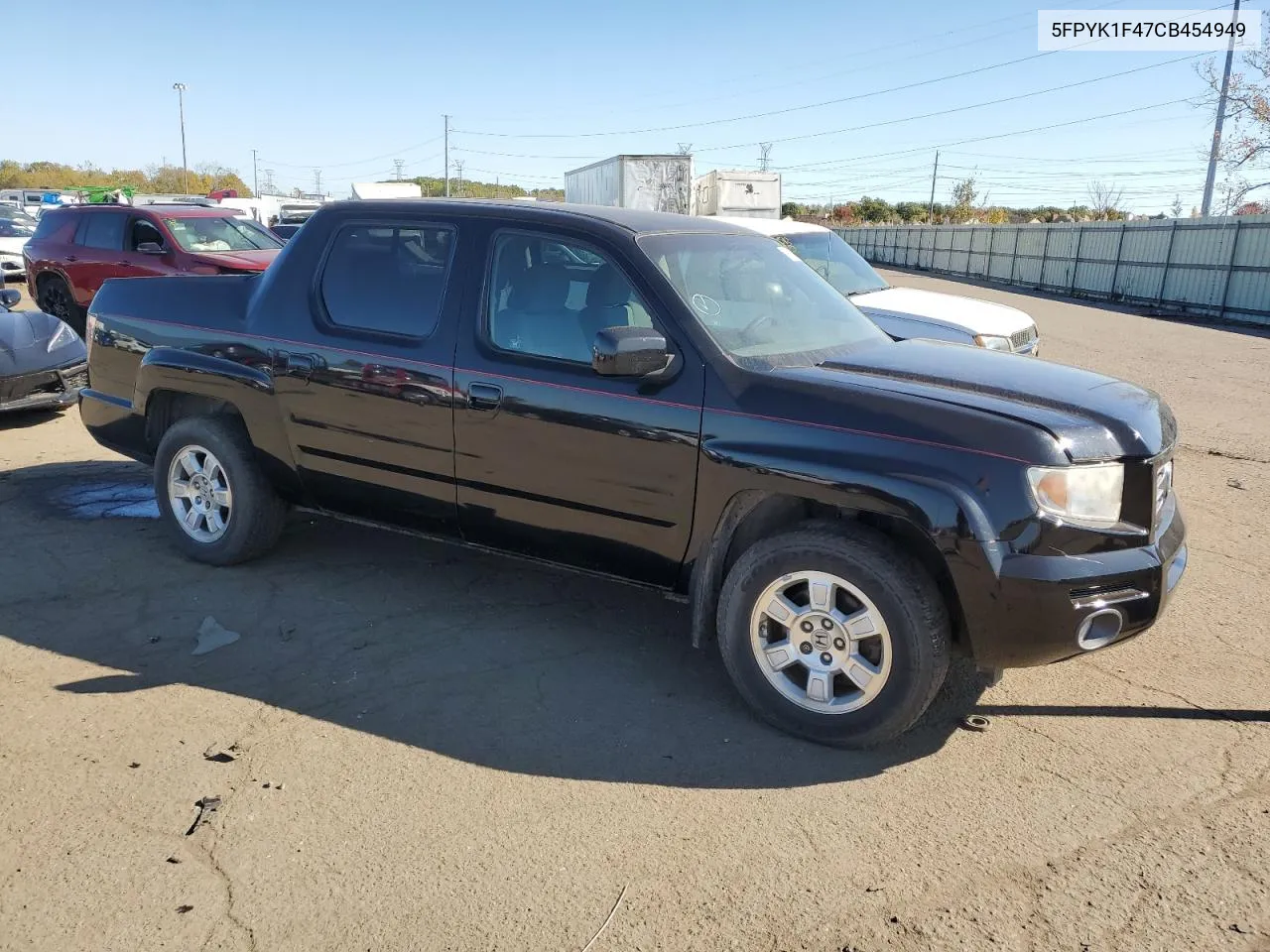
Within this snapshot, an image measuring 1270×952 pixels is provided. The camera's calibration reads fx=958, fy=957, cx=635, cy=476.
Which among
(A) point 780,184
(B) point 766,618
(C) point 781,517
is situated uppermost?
(A) point 780,184

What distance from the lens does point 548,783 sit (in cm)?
325

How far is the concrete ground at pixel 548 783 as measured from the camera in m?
2.63

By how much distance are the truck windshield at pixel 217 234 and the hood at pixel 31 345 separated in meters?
4.09

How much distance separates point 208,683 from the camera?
3859mm

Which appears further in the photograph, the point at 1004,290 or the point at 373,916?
the point at 1004,290

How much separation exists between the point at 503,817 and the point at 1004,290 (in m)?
33.2

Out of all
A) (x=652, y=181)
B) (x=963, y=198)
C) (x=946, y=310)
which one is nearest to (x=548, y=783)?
(x=946, y=310)

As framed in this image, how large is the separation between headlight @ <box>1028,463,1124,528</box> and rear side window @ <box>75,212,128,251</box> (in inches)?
498

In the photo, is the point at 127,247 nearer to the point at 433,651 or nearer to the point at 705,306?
the point at 433,651

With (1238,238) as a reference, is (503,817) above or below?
below

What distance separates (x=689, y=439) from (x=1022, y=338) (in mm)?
5891

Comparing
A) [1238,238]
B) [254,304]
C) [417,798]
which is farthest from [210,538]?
[1238,238]

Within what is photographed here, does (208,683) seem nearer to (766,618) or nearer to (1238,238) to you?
(766,618)

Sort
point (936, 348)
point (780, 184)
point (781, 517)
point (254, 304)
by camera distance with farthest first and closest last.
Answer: point (780, 184), point (254, 304), point (936, 348), point (781, 517)
